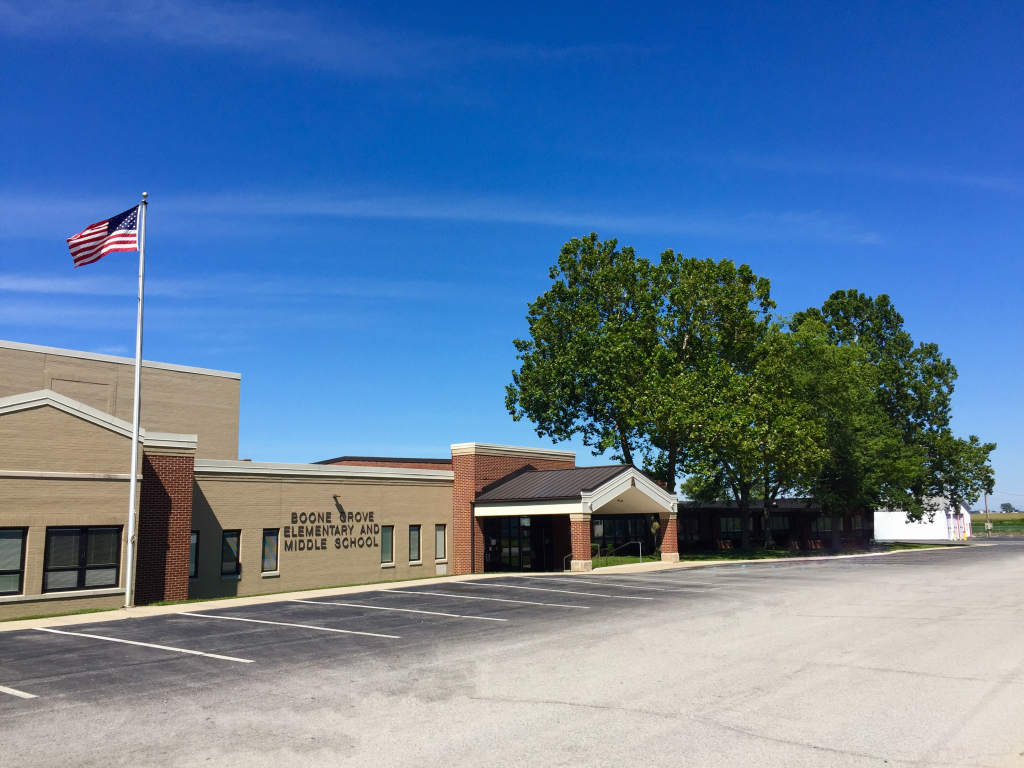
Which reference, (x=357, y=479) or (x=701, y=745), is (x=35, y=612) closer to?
(x=357, y=479)

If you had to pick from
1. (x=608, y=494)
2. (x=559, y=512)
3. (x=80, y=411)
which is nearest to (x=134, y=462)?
(x=80, y=411)

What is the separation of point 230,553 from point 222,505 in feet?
5.88

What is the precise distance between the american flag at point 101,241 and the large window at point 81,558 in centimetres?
797

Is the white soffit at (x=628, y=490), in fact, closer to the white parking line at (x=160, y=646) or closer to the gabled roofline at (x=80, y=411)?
the gabled roofline at (x=80, y=411)

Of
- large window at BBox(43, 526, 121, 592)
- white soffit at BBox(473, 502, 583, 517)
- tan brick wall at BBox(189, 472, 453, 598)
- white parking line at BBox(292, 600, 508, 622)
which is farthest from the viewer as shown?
white soffit at BBox(473, 502, 583, 517)

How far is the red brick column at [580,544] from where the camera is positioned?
33750 millimetres

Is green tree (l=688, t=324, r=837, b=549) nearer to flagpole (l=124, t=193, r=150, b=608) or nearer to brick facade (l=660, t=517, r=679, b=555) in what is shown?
brick facade (l=660, t=517, r=679, b=555)

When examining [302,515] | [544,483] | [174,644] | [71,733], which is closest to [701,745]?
[71,733]

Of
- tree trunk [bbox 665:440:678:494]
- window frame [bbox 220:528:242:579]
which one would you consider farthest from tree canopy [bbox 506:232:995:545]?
window frame [bbox 220:528:242:579]

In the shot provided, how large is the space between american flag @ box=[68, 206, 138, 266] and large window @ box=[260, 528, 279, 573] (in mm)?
11686

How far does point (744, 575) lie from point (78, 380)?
29394 millimetres

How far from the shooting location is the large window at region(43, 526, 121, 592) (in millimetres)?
22125

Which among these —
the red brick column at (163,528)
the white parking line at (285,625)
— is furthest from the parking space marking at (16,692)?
the red brick column at (163,528)

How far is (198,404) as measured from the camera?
39.1 meters
